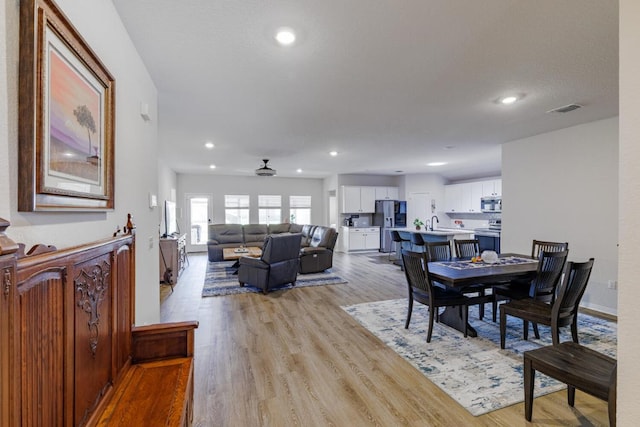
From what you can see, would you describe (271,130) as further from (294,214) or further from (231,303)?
(294,214)

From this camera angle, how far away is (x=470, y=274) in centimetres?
290

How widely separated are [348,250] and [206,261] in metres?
4.24

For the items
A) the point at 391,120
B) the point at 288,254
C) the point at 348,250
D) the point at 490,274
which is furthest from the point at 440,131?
the point at 348,250

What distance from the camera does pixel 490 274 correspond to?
9.46ft

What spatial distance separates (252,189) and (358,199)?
3.61 metres

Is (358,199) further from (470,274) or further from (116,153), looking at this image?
(116,153)

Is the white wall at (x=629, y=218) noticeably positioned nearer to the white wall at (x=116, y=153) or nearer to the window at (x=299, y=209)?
the white wall at (x=116, y=153)

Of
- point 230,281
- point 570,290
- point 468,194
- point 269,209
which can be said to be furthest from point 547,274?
point 269,209

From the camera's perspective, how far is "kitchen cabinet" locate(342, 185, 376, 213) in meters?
9.23

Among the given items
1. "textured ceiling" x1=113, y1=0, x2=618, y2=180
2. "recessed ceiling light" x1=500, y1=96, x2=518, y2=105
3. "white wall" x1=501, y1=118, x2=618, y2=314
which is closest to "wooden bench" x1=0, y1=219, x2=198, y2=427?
"textured ceiling" x1=113, y1=0, x2=618, y2=180

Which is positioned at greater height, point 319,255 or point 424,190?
point 424,190

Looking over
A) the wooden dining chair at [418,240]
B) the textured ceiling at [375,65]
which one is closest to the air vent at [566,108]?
the textured ceiling at [375,65]

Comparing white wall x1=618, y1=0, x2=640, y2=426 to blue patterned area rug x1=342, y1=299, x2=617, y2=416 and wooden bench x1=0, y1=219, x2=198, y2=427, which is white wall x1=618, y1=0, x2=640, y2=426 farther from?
wooden bench x1=0, y1=219, x2=198, y2=427

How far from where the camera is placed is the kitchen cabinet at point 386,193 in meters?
9.59
